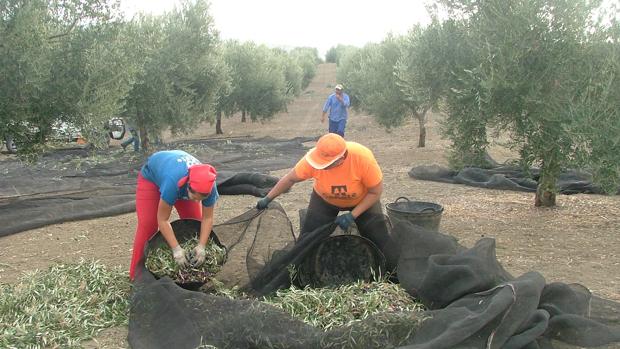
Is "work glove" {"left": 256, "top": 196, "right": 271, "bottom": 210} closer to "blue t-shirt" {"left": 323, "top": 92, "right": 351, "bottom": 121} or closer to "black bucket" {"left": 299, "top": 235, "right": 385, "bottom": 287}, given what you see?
"black bucket" {"left": 299, "top": 235, "right": 385, "bottom": 287}

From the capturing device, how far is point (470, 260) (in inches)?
151

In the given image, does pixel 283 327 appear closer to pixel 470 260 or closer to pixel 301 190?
pixel 470 260

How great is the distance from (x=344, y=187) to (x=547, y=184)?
14.3 ft

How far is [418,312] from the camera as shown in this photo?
3527mm

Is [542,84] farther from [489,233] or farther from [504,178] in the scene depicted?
[504,178]

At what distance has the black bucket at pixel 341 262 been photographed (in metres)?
4.59

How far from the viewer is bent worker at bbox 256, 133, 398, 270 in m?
4.40

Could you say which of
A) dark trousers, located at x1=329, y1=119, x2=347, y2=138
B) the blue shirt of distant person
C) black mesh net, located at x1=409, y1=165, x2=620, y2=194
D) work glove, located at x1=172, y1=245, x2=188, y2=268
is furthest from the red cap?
dark trousers, located at x1=329, y1=119, x2=347, y2=138

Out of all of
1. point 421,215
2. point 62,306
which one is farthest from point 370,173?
point 62,306

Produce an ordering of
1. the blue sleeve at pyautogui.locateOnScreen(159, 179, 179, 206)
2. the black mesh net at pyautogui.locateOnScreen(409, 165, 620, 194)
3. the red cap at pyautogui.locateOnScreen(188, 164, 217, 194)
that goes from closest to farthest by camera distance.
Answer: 1. the red cap at pyautogui.locateOnScreen(188, 164, 217, 194)
2. the blue sleeve at pyautogui.locateOnScreen(159, 179, 179, 206)
3. the black mesh net at pyautogui.locateOnScreen(409, 165, 620, 194)

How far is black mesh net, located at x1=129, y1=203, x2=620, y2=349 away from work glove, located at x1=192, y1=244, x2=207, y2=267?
0.89 ft

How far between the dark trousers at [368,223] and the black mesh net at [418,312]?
0.17m

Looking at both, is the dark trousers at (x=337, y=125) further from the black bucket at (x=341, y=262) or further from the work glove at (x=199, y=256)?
the work glove at (x=199, y=256)

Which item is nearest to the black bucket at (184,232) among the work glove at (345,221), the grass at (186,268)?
the grass at (186,268)
